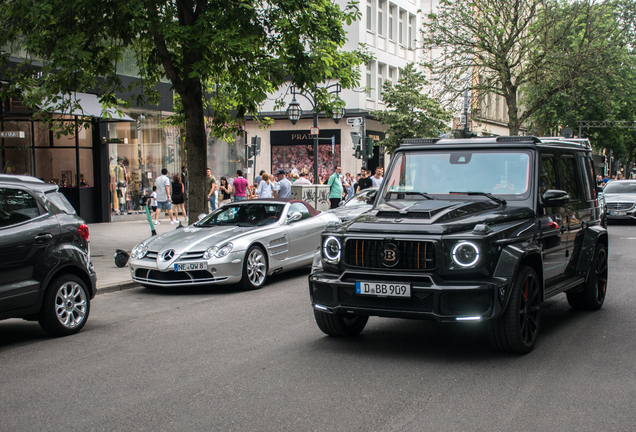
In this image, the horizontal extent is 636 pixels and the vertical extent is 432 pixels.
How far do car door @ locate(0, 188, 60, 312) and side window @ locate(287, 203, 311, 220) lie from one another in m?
5.14

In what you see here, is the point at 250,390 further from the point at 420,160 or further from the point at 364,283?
the point at 420,160

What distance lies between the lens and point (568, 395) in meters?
4.89

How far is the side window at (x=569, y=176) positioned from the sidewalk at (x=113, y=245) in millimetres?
6895

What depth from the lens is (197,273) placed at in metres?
10.1

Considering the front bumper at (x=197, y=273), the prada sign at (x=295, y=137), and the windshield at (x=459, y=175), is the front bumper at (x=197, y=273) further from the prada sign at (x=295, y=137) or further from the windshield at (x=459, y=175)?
the prada sign at (x=295, y=137)

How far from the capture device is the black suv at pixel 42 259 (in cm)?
667

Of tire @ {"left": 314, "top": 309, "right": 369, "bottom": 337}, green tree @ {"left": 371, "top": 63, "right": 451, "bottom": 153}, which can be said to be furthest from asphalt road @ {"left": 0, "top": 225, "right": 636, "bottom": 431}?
green tree @ {"left": 371, "top": 63, "right": 451, "bottom": 153}

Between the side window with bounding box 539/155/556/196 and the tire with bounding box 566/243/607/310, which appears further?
the tire with bounding box 566/243/607/310

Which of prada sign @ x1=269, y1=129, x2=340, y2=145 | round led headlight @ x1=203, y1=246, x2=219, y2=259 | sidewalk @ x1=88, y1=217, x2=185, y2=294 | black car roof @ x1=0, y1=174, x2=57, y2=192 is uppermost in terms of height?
prada sign @ x1=269, y1=129, x2=340, y2=145

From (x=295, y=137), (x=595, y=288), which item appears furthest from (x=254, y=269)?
(x=295, y=137)

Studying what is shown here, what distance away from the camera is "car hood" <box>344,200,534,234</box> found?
5691 millimetres

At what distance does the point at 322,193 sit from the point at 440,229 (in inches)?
697

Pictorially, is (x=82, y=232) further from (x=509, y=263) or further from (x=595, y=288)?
(x=595, y=288)

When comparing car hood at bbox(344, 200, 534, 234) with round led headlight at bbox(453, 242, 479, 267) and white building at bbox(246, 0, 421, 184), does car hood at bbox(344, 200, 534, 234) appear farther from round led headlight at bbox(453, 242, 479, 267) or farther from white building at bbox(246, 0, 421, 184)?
white building at bbox(246, 0, 421, 184)
